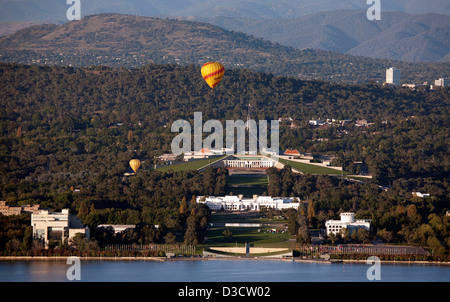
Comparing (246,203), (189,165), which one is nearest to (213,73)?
(189,165)

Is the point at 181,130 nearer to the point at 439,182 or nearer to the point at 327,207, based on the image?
the point at 439,182

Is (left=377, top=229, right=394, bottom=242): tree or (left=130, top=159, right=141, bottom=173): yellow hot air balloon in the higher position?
(left=130, top=159, right=141, bottom=173): yellow hot air balloon

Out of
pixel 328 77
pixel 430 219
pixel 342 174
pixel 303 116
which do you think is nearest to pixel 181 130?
pixel 303 116

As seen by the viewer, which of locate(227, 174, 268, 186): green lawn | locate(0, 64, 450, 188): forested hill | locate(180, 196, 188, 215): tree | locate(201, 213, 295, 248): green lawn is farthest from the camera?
locate(0, 64, 450, 188): forested hill

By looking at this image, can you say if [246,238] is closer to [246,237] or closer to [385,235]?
[246,237]

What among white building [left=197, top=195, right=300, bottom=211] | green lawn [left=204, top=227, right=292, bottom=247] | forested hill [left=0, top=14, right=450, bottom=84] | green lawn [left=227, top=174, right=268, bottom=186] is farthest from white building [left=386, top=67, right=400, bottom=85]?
green lawn [left=204, top=227, right=292, bottom=247]

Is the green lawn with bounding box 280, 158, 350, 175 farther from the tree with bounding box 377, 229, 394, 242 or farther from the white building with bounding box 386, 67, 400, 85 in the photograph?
the white building with bounding box 386, 67, 400, 85
